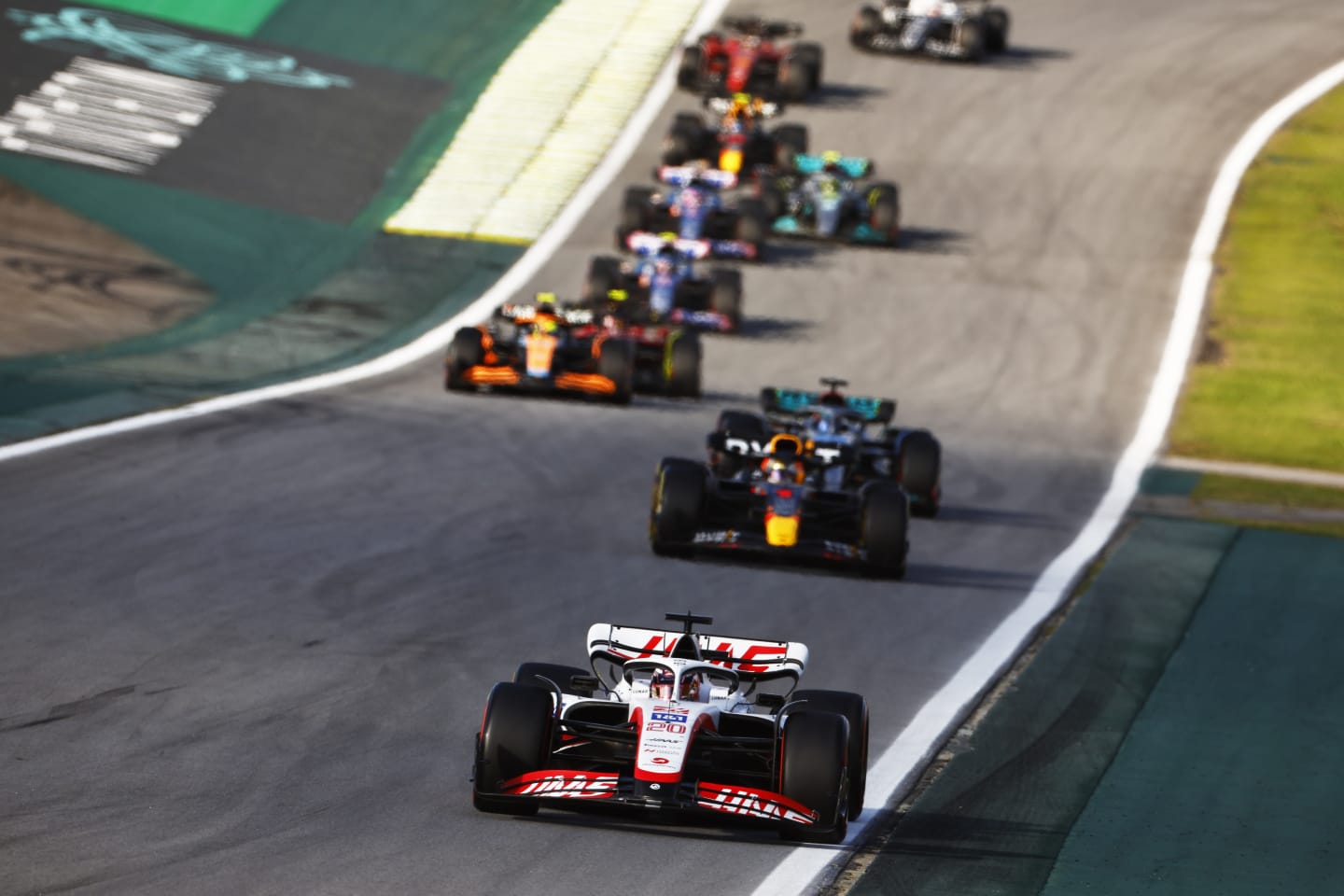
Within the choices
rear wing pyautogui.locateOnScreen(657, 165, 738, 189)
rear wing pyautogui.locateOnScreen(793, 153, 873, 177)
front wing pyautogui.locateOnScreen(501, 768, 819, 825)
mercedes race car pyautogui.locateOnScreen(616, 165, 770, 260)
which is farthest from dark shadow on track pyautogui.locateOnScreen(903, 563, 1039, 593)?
rear wing pyautogui.locateOnScreen(793, 153, 873, 177)

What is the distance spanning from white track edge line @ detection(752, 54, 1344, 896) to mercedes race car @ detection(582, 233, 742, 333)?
7012 mm

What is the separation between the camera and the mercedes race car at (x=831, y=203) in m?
42.0

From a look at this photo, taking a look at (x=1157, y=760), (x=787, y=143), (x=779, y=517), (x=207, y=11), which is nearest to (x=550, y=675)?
(x=1157, y=760)

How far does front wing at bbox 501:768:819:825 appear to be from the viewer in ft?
40.7

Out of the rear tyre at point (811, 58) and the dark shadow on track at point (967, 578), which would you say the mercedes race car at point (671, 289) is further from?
the rear tyre at point (811, 58)

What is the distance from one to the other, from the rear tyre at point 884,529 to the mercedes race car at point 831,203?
68.6 ft

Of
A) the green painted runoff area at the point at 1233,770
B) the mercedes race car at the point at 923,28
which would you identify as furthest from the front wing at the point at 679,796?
the mercedes race car at the point at 923,28

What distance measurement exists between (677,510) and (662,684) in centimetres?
811

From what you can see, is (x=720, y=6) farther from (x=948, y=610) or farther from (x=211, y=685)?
(x=211, y=685)

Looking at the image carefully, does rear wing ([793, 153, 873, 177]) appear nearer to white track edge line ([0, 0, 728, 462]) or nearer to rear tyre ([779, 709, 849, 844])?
white track edge line ([0, 0, 728, 462])

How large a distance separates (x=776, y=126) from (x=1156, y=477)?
17430 millimetres

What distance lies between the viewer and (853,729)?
524 inches

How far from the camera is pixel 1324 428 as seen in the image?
1353 inches

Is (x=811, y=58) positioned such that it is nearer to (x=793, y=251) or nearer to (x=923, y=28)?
(x=923, y=28)
